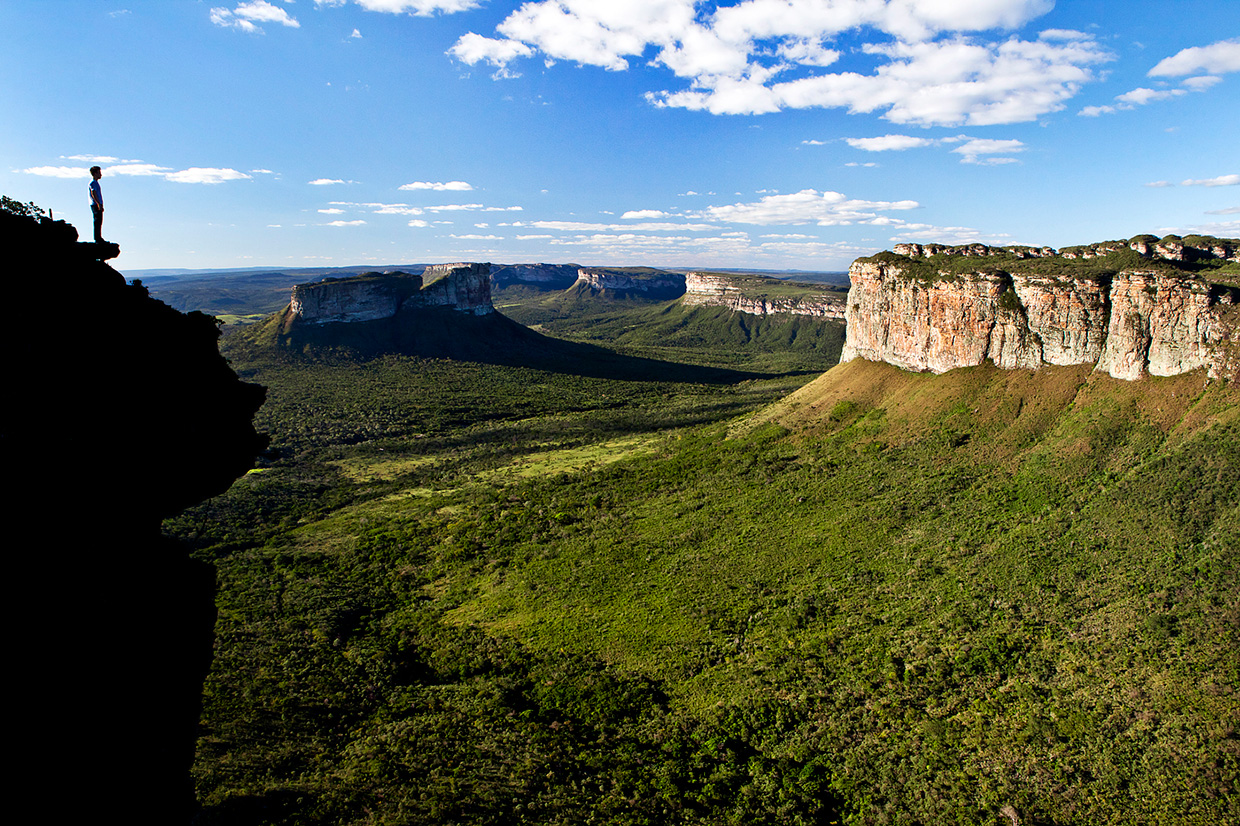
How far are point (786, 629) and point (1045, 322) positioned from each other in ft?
103

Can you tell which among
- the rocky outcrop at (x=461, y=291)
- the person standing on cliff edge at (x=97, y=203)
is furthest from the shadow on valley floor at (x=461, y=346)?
the person standing on cliff edge at (x=97, y=203)

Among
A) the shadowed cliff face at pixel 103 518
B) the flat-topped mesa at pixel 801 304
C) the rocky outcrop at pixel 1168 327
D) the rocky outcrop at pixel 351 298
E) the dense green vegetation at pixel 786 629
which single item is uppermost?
the flat-topped mesa at pixel 801 304

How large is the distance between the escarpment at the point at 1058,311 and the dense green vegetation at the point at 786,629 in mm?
1836

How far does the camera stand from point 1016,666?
83.6 feet

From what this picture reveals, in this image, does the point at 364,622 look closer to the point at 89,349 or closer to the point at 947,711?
the point at 89,349

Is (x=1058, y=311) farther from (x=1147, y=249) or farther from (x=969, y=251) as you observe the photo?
(x=969, y=251)

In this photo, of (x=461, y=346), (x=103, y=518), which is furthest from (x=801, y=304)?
(x=103, y=518)

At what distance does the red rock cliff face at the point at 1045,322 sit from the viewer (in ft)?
116

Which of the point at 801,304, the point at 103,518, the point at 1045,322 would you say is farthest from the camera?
the point at 801,304

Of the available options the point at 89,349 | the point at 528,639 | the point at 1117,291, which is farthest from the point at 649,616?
the point at 1117,291

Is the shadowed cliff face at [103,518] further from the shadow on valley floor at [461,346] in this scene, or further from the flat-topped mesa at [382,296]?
the flat-topped mesa at [382,296]

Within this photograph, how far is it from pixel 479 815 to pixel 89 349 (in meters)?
Result: 17.9

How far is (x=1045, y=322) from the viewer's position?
144 ft

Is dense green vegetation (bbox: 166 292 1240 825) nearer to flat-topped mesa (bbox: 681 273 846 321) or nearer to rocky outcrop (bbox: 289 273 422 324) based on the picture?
rocky outcrop (bbox: 289 273 422 324)
